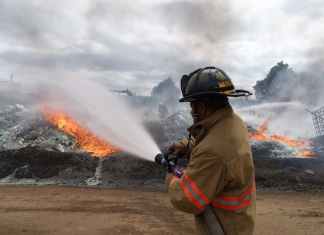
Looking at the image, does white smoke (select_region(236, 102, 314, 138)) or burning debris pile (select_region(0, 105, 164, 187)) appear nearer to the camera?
burning debris pile (select_region(0, 105, 164, 187))

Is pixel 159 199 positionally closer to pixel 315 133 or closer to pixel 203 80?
pixel 203 80

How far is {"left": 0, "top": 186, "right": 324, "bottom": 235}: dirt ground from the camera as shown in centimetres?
792

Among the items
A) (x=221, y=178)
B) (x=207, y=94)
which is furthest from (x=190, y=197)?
(x=207, y=94)

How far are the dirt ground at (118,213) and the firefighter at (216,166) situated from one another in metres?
5.79

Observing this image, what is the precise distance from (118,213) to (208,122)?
778 centimetres

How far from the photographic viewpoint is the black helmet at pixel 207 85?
89.0 inches

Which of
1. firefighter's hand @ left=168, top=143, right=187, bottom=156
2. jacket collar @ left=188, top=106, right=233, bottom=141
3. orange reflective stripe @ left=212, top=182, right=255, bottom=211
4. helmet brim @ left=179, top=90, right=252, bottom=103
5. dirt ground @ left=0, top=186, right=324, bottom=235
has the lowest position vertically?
dirt ground @ left=0, top=186, right=324, bottom=235

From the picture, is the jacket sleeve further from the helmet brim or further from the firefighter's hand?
the firefighter's hand

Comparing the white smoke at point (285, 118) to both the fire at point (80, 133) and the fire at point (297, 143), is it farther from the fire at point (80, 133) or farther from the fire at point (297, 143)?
the fire at point (80, 133)

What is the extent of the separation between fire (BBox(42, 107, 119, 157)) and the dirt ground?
22.9 feet

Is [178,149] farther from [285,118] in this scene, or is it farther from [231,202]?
[285,118]

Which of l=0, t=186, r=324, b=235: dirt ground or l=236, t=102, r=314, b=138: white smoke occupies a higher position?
l=236, t=102, r=314, b=138: white smoke

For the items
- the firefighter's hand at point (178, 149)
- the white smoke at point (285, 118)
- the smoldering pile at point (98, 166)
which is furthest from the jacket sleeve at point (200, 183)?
the white smoke at point (285, 118)

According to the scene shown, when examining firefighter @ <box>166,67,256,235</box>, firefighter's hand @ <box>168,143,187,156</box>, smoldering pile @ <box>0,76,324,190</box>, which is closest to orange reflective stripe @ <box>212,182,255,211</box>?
firefighter @ <box>166,67,256,235</box>
